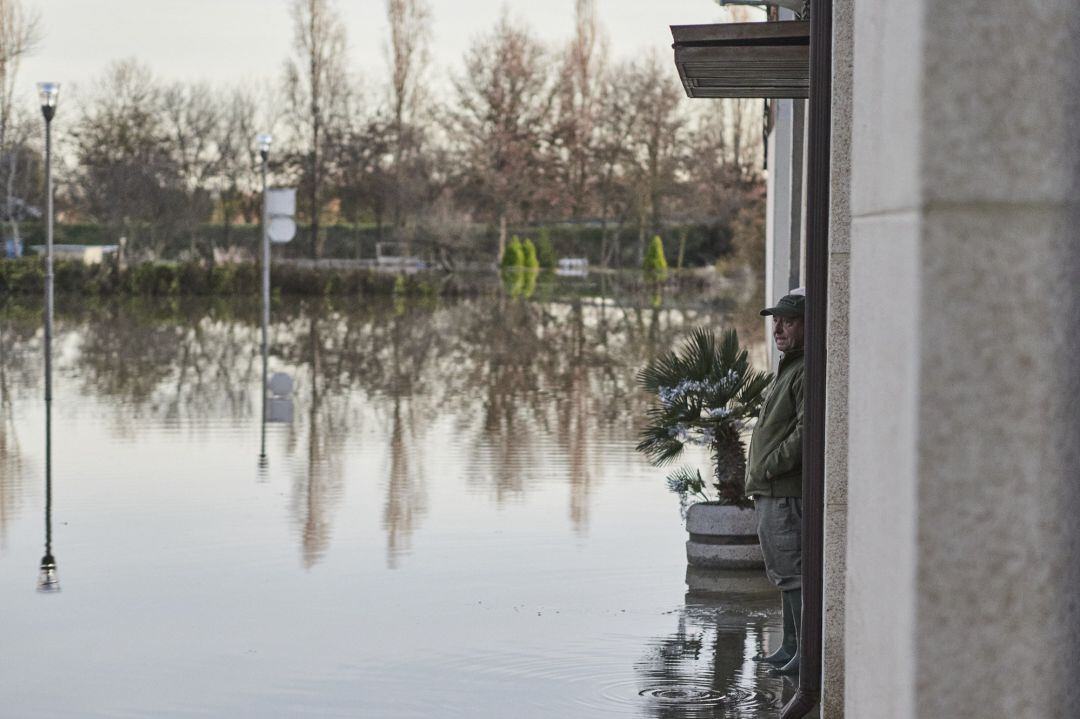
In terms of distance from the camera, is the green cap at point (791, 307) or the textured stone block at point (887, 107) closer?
the textured stone block at point (887, 107)

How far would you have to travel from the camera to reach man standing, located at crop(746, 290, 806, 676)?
6238 millimetres

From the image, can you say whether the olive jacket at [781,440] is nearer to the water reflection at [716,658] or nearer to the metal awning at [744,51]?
the water reflection at [716,658]

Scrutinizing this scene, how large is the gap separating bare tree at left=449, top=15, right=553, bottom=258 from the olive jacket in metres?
57.1

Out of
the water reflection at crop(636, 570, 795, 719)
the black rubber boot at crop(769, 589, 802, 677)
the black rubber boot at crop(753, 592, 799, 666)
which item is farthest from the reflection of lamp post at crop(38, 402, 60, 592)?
the black rubber boot at crop(769, 589, 802, 677)

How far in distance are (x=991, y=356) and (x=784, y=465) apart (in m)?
3.61

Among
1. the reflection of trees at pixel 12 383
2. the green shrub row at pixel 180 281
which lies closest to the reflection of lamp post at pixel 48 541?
the reflection of trees at pixel 12 383

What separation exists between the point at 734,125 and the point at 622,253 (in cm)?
695

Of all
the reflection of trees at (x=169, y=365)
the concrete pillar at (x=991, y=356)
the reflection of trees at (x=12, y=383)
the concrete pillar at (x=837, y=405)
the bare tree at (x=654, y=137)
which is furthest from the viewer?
the bare tree at (x=654, y=137)

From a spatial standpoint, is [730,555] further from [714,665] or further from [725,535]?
[714,665]

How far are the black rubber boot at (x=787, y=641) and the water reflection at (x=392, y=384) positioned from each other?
333 centimetres

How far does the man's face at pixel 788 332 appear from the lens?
6.32m

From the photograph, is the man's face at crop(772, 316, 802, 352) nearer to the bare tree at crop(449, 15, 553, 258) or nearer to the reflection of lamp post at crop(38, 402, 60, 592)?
the reflection of lamp post at crop(38, 402, 60, 592)

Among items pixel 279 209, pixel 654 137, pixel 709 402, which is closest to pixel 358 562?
pixel 709 402

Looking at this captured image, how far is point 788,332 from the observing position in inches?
250
